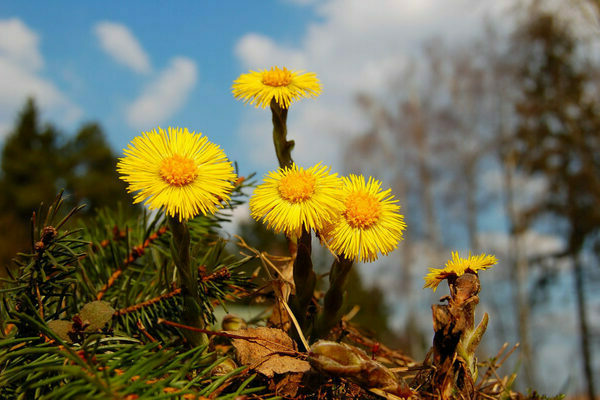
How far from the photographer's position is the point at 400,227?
353 mm

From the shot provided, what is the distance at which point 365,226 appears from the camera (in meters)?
0.35

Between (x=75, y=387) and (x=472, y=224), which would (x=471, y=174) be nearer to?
(x=472, y=224)

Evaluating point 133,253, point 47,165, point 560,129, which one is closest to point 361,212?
point 133,253

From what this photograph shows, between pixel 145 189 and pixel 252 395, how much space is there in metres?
0.17

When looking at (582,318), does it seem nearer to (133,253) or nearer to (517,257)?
(517,257)

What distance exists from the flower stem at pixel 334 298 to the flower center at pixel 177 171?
136mm

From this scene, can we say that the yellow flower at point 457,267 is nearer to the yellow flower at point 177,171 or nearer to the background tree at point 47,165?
the yellow flower at point 177,171

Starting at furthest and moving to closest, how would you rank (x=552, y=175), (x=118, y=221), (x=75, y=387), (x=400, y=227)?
(x=552, y=175) → (x=118, y=221) → (x=400, y=227) → (x=75, y=387)

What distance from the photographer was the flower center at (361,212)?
35 centimetres

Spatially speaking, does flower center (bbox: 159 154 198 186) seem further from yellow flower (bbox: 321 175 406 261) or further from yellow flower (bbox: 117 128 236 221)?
yellow flower (bbox: 321 175 406 261)

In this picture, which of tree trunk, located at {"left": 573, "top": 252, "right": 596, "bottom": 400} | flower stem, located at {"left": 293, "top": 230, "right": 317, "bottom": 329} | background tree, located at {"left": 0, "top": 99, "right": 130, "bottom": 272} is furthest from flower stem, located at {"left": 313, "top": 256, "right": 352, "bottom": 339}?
background tree, located at {"left": 0, "top": 99, "right": 130, "bottom": 272}

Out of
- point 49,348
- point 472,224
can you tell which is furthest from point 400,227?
point 472,224

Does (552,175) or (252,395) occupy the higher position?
(552,175)

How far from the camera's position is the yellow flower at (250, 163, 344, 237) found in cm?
33
